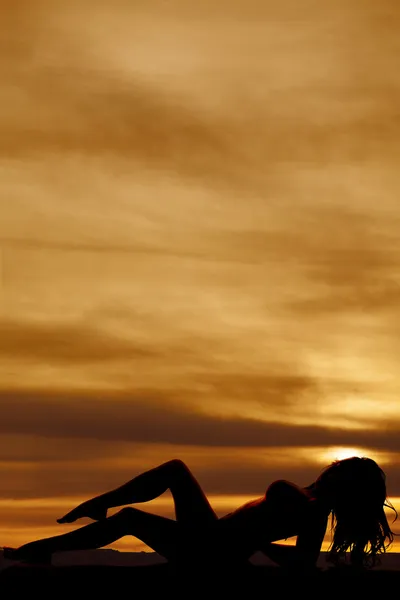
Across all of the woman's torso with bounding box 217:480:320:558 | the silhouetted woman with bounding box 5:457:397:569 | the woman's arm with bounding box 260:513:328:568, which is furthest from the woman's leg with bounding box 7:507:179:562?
the woman's arm with bounding box 260:513:328:568

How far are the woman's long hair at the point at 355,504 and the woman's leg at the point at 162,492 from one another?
1.30 m

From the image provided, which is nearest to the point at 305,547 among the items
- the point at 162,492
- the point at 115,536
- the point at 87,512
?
the point at 162,492

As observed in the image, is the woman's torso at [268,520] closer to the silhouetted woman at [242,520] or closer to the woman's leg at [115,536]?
the silhouetted woman at [242,520]

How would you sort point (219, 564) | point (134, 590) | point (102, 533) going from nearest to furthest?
point (134, 590), point (219, 564), point (102, 533)

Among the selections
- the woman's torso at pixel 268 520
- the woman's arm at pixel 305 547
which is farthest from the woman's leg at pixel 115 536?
the woman's arm at pixel 305 547

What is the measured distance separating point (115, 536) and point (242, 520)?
54.3 inches

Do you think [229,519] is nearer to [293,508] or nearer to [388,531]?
[293,508]

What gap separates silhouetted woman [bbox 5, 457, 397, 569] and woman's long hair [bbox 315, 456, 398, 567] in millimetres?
11

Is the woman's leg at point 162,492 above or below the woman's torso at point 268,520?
above

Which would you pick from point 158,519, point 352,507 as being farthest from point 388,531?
point 158,519

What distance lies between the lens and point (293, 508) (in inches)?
372

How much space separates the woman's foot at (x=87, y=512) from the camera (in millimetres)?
9445

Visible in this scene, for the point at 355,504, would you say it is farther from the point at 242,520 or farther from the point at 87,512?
the point at 87,512

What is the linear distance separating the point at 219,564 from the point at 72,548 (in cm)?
159
